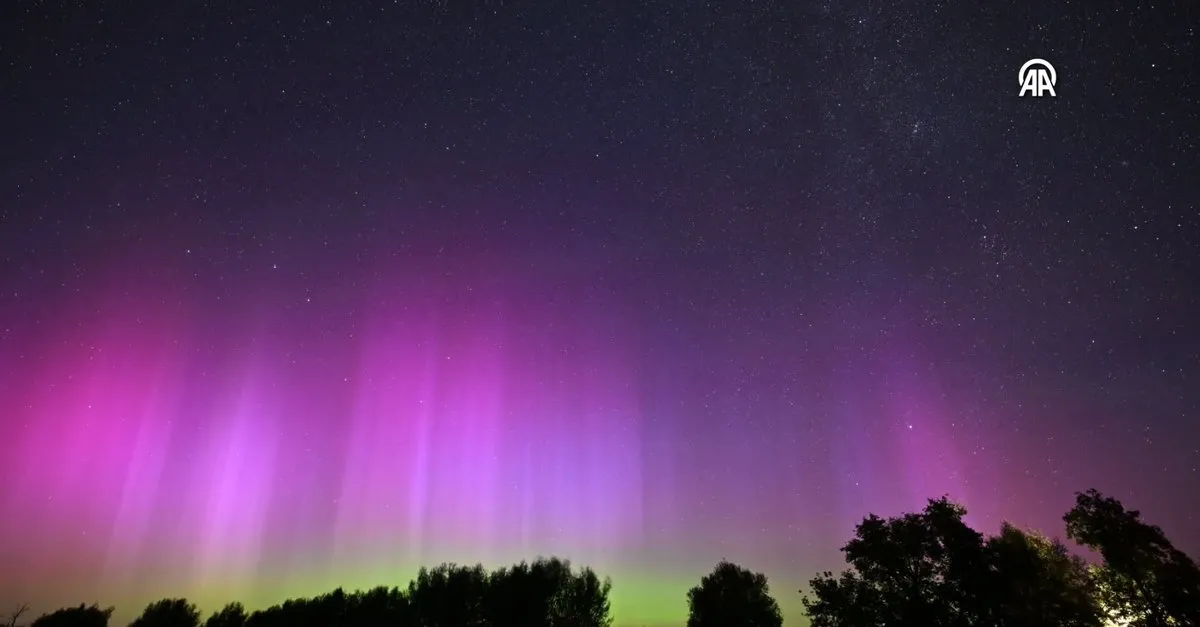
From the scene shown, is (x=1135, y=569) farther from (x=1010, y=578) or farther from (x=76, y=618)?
(x=76, y=618)

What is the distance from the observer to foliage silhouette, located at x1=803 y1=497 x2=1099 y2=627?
30469 millimetres

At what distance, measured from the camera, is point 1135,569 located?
33.2 meters

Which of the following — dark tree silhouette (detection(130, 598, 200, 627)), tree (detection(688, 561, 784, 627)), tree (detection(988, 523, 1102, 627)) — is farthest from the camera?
dark tree silhouette (detection(130, 598, 200, 627))

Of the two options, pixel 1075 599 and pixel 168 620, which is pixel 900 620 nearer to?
pixel 1075 599

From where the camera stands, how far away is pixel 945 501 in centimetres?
3597

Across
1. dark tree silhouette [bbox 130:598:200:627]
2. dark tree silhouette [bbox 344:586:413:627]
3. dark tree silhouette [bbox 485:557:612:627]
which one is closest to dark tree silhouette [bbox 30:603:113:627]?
dark tree silhouette [bbox 130:598:200:627]

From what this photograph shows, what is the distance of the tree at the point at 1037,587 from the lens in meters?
29.5

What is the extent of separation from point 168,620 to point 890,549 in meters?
98.6

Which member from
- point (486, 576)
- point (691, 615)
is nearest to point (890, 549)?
point (691, 615)

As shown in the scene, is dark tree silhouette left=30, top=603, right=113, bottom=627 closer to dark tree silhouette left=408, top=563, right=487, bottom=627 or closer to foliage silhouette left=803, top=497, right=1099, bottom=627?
dark tree silhouette left=408, top=563, right=487, bottom=627

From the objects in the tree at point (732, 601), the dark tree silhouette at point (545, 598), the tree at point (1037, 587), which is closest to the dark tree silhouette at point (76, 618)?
the dark tree silhouette at point (545, 598)

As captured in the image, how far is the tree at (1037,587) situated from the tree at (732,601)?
31.5 metres

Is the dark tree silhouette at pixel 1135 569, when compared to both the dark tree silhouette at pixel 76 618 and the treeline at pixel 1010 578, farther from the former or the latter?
the dark tree silhouette at pixel 76 618

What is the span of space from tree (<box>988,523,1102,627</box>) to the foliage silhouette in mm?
51
